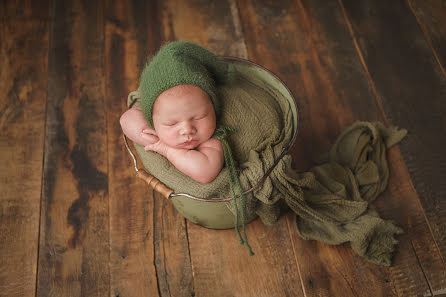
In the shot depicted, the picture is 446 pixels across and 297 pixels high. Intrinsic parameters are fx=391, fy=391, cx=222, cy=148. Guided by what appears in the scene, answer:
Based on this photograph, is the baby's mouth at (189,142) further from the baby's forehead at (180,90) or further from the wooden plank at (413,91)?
the wooden plank at (413,91)

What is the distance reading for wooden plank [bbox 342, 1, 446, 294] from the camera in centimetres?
126

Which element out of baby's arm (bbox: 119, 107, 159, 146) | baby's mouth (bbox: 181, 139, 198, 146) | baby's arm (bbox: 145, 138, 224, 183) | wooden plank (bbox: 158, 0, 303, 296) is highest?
baby's mouth (bbox: 181, 139, 198, 146)

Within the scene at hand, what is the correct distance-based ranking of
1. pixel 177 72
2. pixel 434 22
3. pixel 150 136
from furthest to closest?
pixel 434 22 → pixel 150 136 → pixel 177 72

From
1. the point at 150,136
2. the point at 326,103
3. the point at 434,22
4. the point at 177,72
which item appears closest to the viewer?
the point at 177,72

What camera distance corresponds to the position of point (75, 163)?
4.51 feet

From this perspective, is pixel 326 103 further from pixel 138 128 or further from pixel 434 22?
pixel 138 128

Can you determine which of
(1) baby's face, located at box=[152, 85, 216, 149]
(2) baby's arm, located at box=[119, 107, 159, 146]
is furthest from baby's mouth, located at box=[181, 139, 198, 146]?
(2) baby's arm, located at box=[119, 107, 159, 146]

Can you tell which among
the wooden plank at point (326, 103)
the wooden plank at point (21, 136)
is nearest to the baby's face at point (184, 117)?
the wooden plank at point (326, 103)

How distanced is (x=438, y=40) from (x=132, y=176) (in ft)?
4.40

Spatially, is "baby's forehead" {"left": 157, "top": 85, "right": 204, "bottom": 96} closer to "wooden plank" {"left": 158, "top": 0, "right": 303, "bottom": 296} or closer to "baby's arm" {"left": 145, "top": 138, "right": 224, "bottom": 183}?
"baby's arm" {"left": 145, "top": 138, "right": 224, "bottom": 183}

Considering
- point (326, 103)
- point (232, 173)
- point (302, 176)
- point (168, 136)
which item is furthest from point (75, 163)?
point (326, 103)

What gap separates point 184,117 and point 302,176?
0.40 m

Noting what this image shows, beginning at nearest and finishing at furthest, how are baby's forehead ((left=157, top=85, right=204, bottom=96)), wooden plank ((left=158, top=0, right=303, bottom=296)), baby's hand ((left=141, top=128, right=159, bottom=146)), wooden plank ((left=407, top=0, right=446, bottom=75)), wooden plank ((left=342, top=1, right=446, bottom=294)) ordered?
baby's forehead ((left=157, top=85, right=204, bottom=96)), baby's hand ((left=141, top=128, right=159, bottom=146)), wooden plank ((left=158, top=0, right=303, bottom=296)), wooden plank ((left=342, top=1, right=446, bottom=294)), wooden plank ((left=407, top=0, right=446, bottom=75))

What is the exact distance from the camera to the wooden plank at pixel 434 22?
158 centimetres
